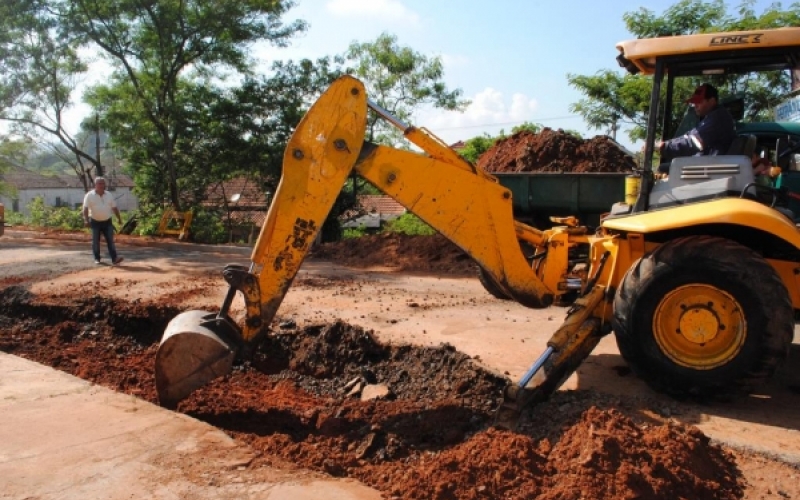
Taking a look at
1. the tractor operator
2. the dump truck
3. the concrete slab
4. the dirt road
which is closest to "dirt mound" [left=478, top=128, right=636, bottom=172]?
the dirt road

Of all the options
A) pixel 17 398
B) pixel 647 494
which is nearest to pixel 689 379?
pixel 647 494

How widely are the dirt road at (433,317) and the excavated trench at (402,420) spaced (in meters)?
0.12

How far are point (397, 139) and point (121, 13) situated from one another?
30.7ft

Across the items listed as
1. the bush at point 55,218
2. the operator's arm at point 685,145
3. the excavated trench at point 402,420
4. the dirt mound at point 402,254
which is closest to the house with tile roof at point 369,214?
the dirt mound at point 402,254

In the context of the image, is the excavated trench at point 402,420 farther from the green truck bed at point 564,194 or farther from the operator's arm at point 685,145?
the green truck bed at point 564,194

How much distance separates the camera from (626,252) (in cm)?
516

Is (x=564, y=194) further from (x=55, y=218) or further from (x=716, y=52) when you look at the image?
(x=55, y=218)

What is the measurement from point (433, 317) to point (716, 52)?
3.97 m

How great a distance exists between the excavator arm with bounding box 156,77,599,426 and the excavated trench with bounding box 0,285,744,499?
515 mm

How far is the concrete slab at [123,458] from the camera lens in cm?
352

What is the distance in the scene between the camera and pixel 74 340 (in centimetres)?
747

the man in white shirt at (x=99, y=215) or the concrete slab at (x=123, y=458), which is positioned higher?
the man in white shirt at (x=99, y=215)

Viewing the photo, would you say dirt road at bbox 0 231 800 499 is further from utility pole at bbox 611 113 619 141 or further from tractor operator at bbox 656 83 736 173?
utility pole at bbox 611 113 619 141

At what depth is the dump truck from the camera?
443 cm
